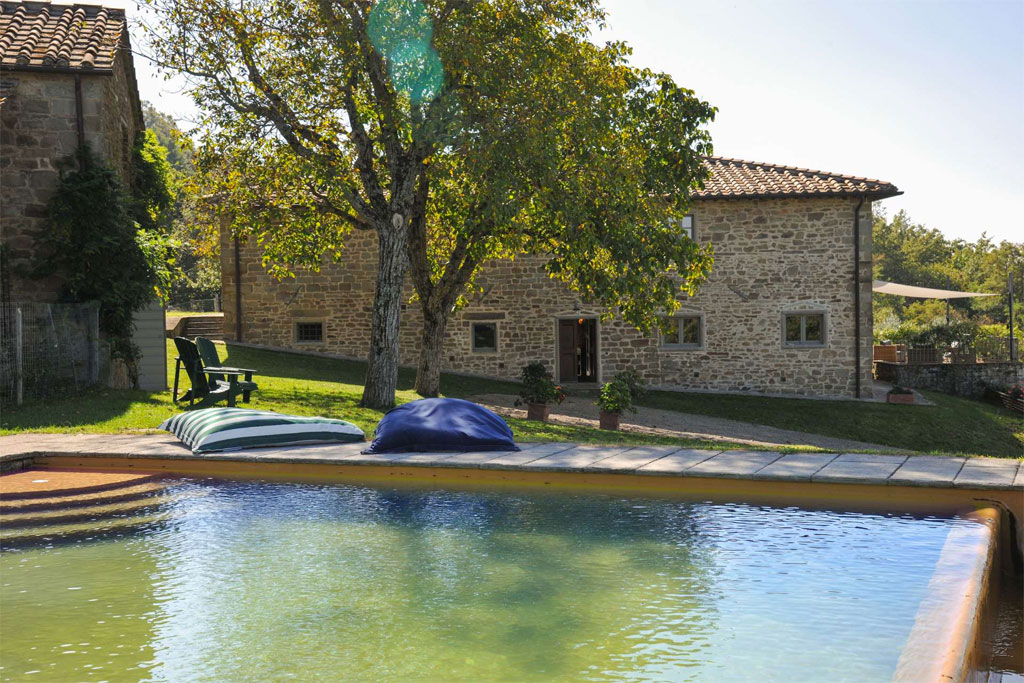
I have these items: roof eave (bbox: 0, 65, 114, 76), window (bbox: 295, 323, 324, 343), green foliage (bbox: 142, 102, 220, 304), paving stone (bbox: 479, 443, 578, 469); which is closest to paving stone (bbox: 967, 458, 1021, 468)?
paving stone (bbox: 479, 443, 578, 469)

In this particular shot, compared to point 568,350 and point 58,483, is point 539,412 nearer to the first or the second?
point 568,350

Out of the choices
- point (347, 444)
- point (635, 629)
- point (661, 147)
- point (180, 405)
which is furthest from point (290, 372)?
point (635, 629)

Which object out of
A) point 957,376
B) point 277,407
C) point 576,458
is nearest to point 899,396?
point 957,376

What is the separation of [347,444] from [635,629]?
5012 millimetres

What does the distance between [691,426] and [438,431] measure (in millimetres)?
8669

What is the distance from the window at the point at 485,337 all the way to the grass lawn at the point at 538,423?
1.05m

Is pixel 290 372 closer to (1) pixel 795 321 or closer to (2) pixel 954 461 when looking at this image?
(1) pixel 795 321

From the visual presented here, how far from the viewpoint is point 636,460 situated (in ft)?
23.7

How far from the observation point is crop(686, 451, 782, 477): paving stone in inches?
259

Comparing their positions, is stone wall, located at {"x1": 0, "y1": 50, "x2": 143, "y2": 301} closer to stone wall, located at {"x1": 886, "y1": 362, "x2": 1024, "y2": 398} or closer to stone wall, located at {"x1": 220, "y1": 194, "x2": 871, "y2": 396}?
stone wall, located at {"x1": 220, "y1": 194, "x2": 871, "y2": 396}

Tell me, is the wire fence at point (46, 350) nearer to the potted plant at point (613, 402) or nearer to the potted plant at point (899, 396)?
the potted plant at point (613, 402)

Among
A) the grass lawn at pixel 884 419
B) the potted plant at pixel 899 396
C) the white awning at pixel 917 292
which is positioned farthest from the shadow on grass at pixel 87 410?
the white awning at pixel 917 292

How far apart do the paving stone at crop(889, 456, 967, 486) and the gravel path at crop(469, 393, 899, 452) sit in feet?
21.5

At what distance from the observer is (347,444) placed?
335 inches
